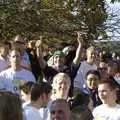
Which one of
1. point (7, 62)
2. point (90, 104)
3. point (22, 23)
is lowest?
point (90, 104)

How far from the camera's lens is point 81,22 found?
80.1ft

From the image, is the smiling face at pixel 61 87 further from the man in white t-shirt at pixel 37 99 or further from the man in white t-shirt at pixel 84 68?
the man in white t-shirt at pixel 84 68

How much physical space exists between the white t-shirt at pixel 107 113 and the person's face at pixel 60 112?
5.45 feet

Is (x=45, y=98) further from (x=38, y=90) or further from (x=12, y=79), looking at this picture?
(x=12, y=79)

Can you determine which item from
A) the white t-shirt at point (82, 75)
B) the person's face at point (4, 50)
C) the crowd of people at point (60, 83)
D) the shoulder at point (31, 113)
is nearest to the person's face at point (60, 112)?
the crowd of people at point (60, 83)

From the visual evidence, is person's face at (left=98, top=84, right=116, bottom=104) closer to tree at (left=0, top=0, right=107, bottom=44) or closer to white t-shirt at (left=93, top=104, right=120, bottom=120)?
white t-shirt at (left=93, top=104, right=120, bottom=120)

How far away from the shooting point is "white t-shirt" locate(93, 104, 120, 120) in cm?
560

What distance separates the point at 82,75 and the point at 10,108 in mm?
5654

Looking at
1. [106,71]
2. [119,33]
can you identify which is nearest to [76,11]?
[119,33]

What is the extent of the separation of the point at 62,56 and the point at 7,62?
2.63ft

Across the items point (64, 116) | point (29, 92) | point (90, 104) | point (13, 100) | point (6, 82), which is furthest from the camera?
point (6, 82)

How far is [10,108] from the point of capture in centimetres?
249

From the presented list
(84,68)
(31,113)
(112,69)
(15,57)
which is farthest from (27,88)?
(112,69)

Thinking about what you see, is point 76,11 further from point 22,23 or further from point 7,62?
point 7,62
